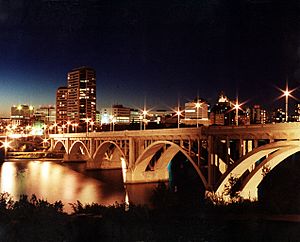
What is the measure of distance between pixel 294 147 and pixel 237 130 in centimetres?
525

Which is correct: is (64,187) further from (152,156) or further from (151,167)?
(152,156)

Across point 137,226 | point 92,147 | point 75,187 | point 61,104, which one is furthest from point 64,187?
point 61,104

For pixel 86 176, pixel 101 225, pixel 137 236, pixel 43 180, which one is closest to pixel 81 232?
pixel 101 225

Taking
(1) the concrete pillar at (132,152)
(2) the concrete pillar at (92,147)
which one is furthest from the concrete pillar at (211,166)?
(2) the concrete pillar at (92,147)

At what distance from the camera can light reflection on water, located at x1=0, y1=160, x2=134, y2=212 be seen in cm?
3784

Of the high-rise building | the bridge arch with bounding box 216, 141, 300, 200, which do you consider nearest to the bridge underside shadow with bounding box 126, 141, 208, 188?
the bridge arch with bounding box 216, 141, 300, 200

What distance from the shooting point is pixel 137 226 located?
482 inches

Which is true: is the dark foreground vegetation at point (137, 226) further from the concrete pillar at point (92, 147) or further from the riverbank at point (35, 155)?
the riverbank at point (35, 155)

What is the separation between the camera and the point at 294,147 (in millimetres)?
20578

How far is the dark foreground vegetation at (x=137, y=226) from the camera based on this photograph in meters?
11.3

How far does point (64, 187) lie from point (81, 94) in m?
146

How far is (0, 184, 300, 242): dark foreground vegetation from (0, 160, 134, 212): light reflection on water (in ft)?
60.5

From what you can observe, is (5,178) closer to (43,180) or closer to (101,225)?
(43,180)

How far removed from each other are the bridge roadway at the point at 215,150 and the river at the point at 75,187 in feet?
10.2
